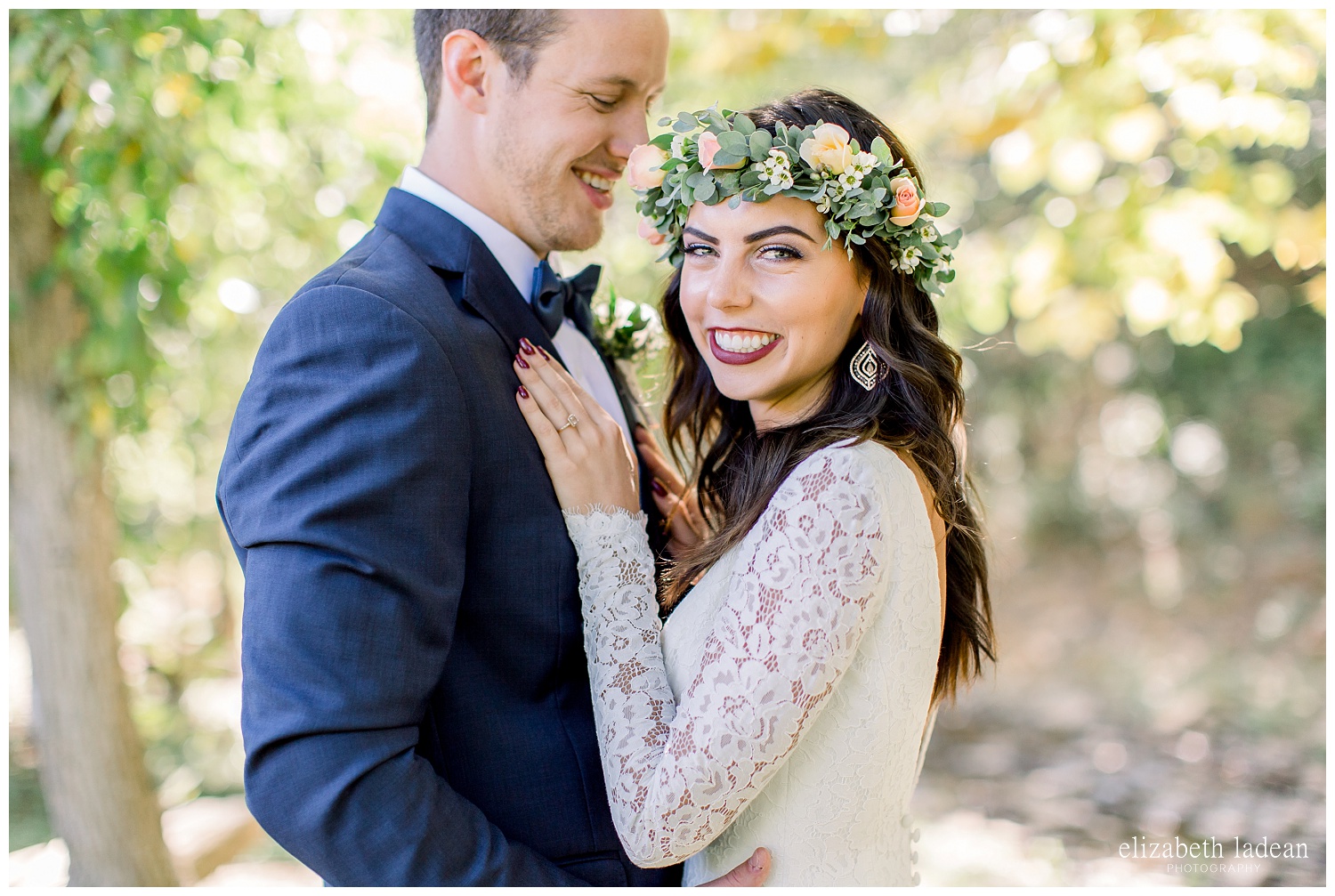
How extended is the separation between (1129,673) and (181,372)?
25.0ft

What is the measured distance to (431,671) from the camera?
1662 millimetres

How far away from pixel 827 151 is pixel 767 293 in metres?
0.28

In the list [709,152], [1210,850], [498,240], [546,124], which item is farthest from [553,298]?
[1210,850]

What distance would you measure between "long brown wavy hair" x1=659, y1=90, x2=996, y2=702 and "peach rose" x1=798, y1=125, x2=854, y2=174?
0.37 feet

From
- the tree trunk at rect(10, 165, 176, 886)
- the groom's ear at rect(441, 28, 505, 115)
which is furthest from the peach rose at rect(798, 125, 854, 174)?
the tree trunk at rect(10, 165, 176, 886)

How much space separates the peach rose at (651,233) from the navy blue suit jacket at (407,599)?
441mm

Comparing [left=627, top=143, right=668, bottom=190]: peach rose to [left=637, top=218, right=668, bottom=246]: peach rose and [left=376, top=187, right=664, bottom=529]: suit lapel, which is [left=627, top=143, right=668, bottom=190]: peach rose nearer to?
[left=637, top=218, right=668, bottom=246]: peach rose

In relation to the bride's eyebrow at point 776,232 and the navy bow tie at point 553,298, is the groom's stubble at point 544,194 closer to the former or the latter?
the navy bow tie at point 553,298

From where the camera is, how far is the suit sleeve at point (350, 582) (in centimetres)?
156

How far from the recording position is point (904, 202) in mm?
1971

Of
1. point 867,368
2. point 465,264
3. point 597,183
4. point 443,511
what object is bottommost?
point 443,511

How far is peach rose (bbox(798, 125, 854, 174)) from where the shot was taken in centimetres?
193

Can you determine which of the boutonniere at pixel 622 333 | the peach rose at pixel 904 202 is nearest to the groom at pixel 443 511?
the boutonniere at pixel 622 333

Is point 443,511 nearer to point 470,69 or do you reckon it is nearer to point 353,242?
point 470,69
